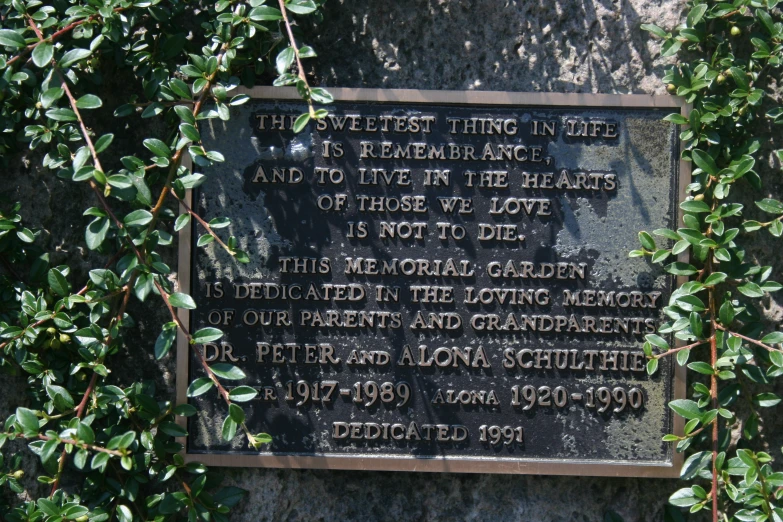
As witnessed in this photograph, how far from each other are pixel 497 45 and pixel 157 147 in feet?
4.74

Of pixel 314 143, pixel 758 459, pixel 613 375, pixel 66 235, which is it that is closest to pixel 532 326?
pixel 613 375

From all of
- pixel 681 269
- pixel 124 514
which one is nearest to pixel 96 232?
pixel 124 514

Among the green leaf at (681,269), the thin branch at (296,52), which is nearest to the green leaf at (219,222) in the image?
the thin branch at (296,52)

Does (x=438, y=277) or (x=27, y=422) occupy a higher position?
(x=438, y=277)

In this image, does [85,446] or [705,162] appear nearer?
[85,446]

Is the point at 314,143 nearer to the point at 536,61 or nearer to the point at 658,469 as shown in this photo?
the point at 536,61

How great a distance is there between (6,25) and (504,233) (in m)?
2.13

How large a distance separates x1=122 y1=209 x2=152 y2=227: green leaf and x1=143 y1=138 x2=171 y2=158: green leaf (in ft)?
0.73

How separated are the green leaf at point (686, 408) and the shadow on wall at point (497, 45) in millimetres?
1278

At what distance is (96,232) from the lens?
250 centimetres

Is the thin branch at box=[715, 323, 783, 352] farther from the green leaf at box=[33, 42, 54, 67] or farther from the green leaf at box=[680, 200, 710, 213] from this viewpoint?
the green leaf at box=[33, 42, 54, 67]

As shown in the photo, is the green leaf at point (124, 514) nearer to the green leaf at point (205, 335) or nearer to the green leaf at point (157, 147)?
the green leaf at point (205, 335)

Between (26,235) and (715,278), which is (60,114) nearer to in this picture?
(26,235)

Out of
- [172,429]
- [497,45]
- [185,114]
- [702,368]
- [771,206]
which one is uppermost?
[497,45]
